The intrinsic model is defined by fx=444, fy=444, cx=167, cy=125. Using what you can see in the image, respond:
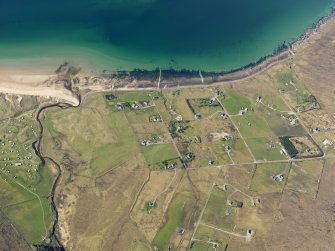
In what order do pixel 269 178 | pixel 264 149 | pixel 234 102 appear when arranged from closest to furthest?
pixel 269 178 → pixel 264 149 → pixel 234 102

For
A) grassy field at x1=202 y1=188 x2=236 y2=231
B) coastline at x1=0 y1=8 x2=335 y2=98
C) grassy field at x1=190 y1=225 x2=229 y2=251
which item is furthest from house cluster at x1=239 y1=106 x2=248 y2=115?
grassy field at x1=190 y1=225 x2=229 y2=251

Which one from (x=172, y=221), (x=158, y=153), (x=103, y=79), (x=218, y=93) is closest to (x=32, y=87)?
(x=103, y=79)

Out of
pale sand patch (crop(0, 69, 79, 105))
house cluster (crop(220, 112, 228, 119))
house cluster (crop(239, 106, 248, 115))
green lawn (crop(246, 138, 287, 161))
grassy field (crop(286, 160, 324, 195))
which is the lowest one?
grassy field (crop(286, 160, 324, 195))

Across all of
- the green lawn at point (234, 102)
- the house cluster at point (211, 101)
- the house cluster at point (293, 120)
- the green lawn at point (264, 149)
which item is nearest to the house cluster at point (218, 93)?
the green lawn at point (234, 102)

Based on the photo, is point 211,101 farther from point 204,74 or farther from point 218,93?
point 204,74

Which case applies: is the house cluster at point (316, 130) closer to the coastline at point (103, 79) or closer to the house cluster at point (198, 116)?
the coastline at point (103, 79)

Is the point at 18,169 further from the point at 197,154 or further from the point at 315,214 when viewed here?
the point at 315,214

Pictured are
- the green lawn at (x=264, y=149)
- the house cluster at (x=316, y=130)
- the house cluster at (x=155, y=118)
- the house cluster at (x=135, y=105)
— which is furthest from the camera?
the house cluster at (x=316, y=130)

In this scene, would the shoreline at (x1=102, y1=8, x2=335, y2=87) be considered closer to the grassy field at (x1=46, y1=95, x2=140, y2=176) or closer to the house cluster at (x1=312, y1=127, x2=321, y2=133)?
the grassy field at (x1=46, y1=95, x2=140, y2=176)

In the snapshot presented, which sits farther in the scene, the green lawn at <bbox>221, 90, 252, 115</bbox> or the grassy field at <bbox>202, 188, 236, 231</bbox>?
the green lawn at <bbox>221, 90, 252, 115</bbox>
